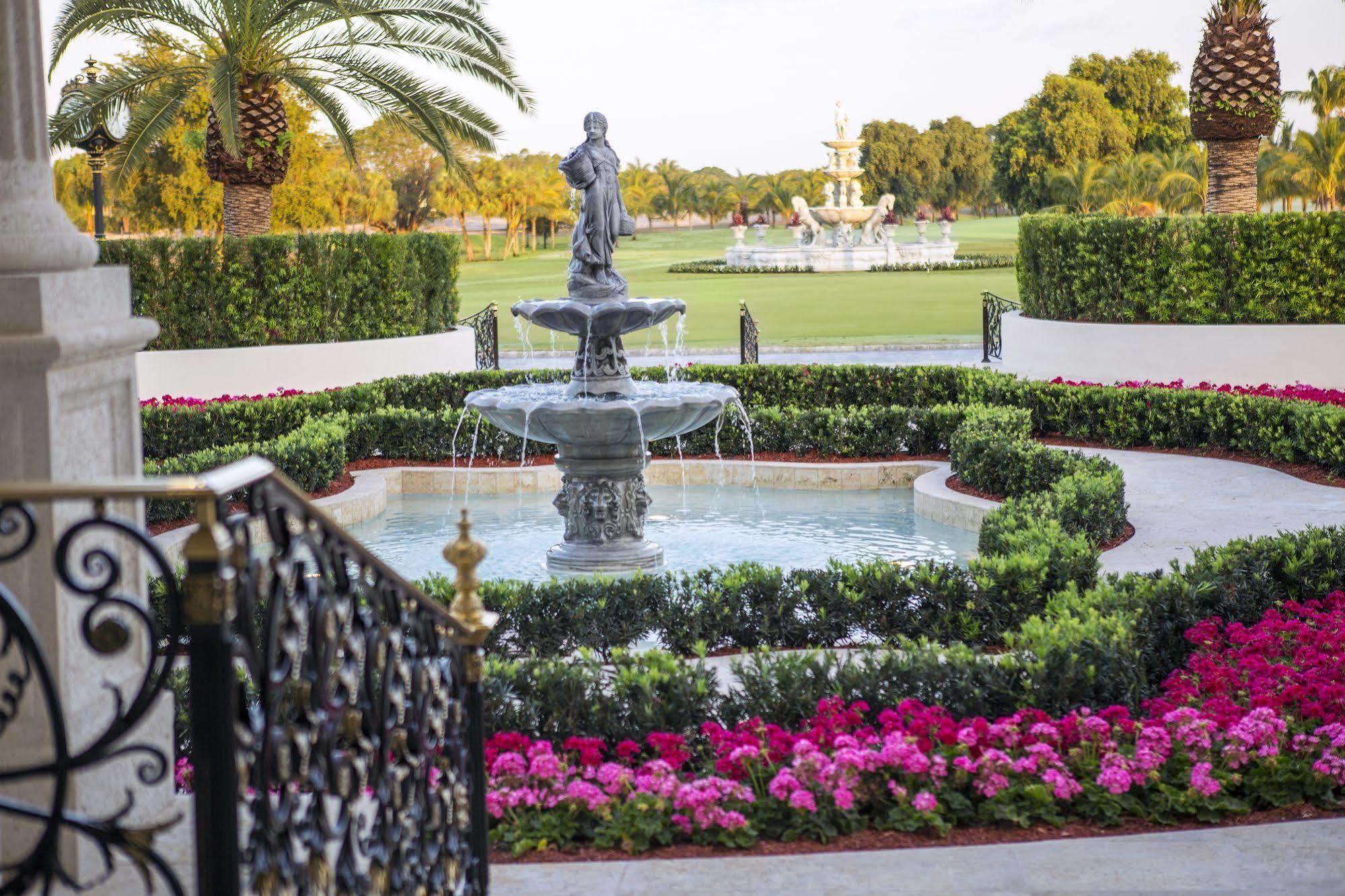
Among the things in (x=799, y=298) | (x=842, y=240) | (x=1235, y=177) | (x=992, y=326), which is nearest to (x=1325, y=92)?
(x=842, y=240)

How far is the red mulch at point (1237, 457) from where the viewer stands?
11.3 m

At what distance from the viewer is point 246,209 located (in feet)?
62.3

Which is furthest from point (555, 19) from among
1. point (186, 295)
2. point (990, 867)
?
point (990, 867)

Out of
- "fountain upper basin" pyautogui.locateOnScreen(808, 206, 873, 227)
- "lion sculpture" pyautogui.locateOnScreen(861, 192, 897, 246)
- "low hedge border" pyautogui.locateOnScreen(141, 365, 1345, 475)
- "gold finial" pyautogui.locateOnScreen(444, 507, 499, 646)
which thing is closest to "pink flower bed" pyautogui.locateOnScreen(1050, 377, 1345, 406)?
"low hedge border" pyautogui.locateOnScreen(141, 365, 1345, 475)

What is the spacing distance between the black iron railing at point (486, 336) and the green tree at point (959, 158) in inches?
2369

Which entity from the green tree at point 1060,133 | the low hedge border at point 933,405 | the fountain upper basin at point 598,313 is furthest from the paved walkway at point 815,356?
the green tree at point 1060,133

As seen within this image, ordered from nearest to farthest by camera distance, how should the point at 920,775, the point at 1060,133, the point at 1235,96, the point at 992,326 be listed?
the point at 920,775
the point at 1235,96
the point at 992,326
the point at 1060,133

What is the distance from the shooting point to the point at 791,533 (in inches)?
421

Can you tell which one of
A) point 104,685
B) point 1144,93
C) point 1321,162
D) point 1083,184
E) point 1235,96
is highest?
point 1144,93

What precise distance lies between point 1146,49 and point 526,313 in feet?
201

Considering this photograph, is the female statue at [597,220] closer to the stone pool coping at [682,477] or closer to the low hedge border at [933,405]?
the stone pool coping at [682,477]

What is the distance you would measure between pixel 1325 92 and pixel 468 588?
5061 cm

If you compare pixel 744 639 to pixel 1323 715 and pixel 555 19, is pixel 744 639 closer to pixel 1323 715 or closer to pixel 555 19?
pixel 1323 715

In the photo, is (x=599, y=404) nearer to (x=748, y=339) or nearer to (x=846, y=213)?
(x=748, y=339)
